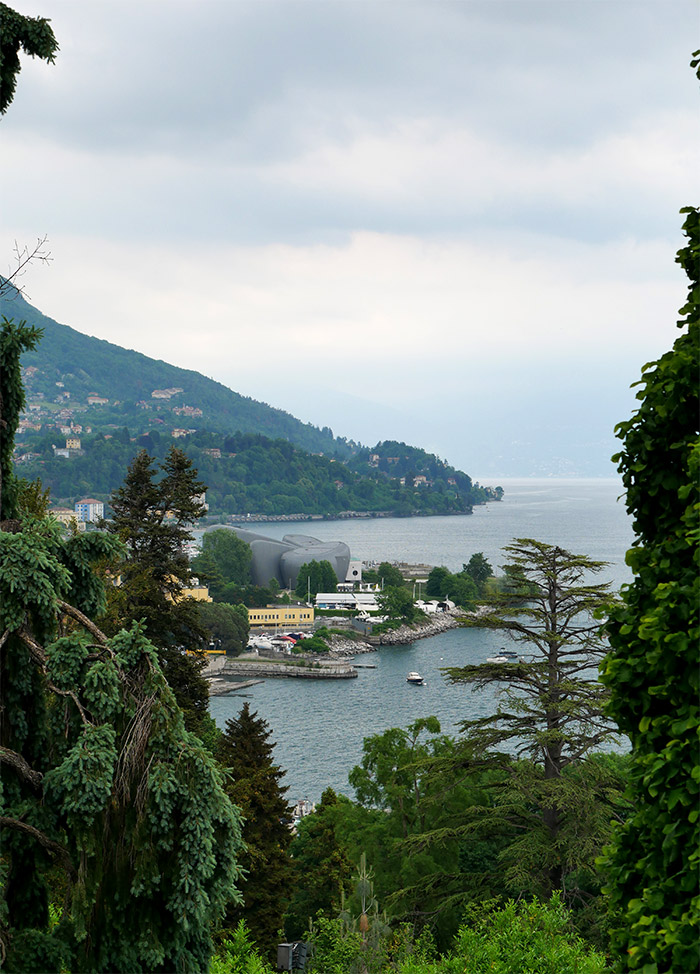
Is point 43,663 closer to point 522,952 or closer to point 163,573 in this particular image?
point 522,952

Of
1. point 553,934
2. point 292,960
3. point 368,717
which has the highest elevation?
point 553,934

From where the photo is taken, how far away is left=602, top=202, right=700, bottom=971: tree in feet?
10.4

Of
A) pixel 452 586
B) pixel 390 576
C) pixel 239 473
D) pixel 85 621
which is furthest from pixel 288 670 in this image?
pixel 239 473

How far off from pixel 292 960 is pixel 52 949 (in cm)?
796

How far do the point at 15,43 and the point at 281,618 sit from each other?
185 ft

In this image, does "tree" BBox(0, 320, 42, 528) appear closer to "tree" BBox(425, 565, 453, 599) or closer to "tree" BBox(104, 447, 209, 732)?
"tree" BBox(104, 447, 209, 732)

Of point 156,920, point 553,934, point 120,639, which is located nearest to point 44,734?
point 120,639

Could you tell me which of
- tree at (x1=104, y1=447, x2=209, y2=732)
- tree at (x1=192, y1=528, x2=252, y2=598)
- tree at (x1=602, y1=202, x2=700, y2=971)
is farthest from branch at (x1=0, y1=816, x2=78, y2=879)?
tree at (x1=192, y1=528, x2=252, y2=598)

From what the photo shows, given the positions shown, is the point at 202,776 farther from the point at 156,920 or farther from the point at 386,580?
the point at 386,580

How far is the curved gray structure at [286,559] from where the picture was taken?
7612 cm

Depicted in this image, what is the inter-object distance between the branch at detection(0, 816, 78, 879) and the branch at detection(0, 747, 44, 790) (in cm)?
20

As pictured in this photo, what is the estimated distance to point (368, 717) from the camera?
37.5 m

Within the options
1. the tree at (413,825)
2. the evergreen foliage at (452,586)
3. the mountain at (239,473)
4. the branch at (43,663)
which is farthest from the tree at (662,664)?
the mountain at (239,473)

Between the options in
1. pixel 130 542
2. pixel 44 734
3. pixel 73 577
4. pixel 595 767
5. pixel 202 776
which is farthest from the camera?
pixel 130 542
